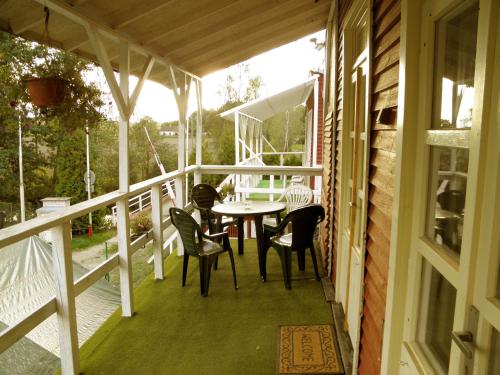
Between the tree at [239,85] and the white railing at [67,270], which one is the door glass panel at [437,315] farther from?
the tree at [239,85]

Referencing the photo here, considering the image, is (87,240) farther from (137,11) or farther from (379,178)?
(379,178)

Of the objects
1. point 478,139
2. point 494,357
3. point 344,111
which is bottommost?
point 494,357

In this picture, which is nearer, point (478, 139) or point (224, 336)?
point (478, 139)

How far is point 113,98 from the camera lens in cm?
279

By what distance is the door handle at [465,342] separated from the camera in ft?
2.82

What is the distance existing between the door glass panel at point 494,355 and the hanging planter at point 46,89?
7.54ft

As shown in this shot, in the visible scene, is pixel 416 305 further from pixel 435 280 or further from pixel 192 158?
pixel 192 158

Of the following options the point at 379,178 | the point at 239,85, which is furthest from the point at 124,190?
the point at 239,85

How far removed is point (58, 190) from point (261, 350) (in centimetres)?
704

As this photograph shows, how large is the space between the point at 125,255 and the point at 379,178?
7.30 feet

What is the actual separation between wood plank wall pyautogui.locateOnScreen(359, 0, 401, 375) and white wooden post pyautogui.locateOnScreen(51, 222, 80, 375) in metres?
1.75

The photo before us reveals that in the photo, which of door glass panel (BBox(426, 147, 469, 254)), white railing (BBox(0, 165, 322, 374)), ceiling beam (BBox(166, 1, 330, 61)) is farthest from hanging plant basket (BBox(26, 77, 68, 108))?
door glass panel (BBox(426, 147, 469, 254))

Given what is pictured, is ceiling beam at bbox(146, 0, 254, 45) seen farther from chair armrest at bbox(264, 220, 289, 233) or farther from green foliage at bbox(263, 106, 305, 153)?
green foliage at bbox(263, 106, 305, 153)

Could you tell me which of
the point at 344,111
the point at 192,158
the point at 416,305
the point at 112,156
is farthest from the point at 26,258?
the point at 192,158
